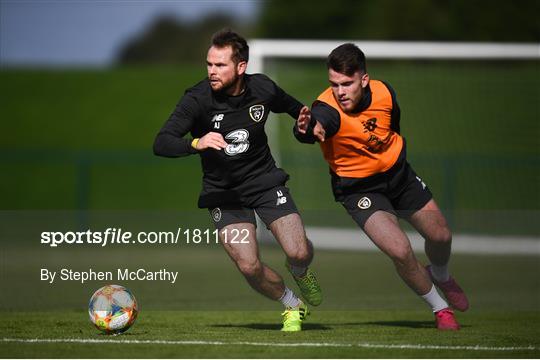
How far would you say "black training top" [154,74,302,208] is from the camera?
8508mm

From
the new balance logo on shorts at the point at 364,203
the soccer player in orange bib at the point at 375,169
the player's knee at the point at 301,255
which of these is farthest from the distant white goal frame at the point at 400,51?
the player's knee at the point at 301,255

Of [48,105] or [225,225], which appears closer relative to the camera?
[225,225]

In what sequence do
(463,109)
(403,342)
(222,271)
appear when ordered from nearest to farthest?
(403,342) < (222,271) < (463,109)

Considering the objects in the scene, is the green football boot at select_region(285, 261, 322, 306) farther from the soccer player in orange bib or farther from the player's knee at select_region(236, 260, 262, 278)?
the soccer player in orange bib

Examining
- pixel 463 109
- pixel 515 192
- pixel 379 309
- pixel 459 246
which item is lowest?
pixel 379 309

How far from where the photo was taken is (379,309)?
11.1 m

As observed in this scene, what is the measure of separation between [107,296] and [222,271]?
17.6 feet

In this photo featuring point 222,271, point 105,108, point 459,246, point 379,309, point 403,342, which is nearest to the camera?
point 403,342

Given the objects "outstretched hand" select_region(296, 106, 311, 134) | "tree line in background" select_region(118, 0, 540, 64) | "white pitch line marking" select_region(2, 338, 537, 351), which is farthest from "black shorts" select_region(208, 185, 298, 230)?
"tree line in background" select_region(118, 0, 540, 64)

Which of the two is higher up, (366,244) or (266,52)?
(266,52)

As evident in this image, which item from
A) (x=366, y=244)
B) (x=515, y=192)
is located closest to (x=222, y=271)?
(x=366, y=244)

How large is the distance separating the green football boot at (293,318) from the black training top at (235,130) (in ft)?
3.21

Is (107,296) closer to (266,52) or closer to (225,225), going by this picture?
(225,225)

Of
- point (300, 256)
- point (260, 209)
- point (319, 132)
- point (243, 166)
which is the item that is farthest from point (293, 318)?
point (319, 132)
